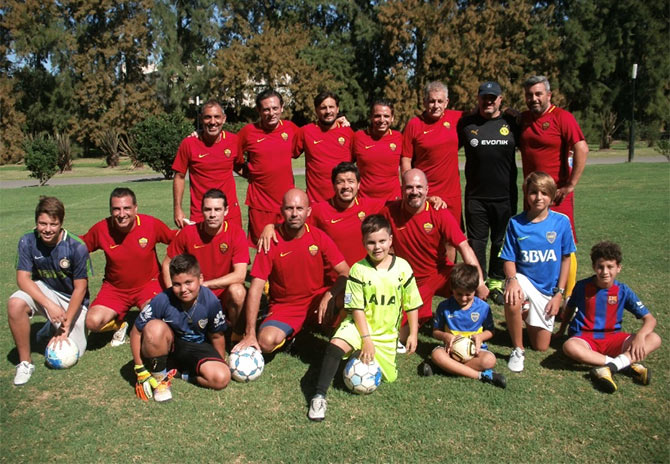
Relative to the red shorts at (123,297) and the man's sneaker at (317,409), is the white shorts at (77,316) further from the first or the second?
the man's sneaker at (317,409)

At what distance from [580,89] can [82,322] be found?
40.3 metres

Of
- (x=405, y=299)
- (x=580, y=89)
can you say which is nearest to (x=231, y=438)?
(x=405, y=299)

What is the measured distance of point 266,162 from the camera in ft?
20.9

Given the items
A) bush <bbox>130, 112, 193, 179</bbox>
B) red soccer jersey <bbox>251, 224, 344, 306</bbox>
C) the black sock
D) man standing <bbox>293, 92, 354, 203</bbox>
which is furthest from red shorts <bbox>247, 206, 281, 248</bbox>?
bush <bbox>130, 112, 193, 179</bbox>

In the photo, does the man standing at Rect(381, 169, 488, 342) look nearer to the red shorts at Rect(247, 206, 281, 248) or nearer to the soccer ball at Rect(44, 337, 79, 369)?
the red shorts at Rect(247, 206, 281, 248)

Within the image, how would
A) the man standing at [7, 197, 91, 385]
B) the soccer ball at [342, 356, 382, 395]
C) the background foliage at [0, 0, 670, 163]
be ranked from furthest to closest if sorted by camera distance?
the background foliage at [0, 0, 670, 163] → the man standing at [7, 197, 91, 385] → the soccer ball at [342, 356, 382, 395]

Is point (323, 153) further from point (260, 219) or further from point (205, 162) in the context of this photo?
point (205, 162)

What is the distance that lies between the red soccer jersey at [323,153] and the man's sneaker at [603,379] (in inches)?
130

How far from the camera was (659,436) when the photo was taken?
3.56m

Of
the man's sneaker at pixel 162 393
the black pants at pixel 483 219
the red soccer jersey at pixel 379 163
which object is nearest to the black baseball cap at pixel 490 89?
the red soccer jersey at pixel 379 163

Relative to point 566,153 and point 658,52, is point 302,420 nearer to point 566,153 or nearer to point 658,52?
point 566,153

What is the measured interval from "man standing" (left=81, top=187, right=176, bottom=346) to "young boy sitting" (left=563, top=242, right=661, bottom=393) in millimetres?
3751

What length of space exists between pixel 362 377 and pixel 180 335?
151 cm

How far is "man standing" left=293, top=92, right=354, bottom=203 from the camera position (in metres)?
6.39
